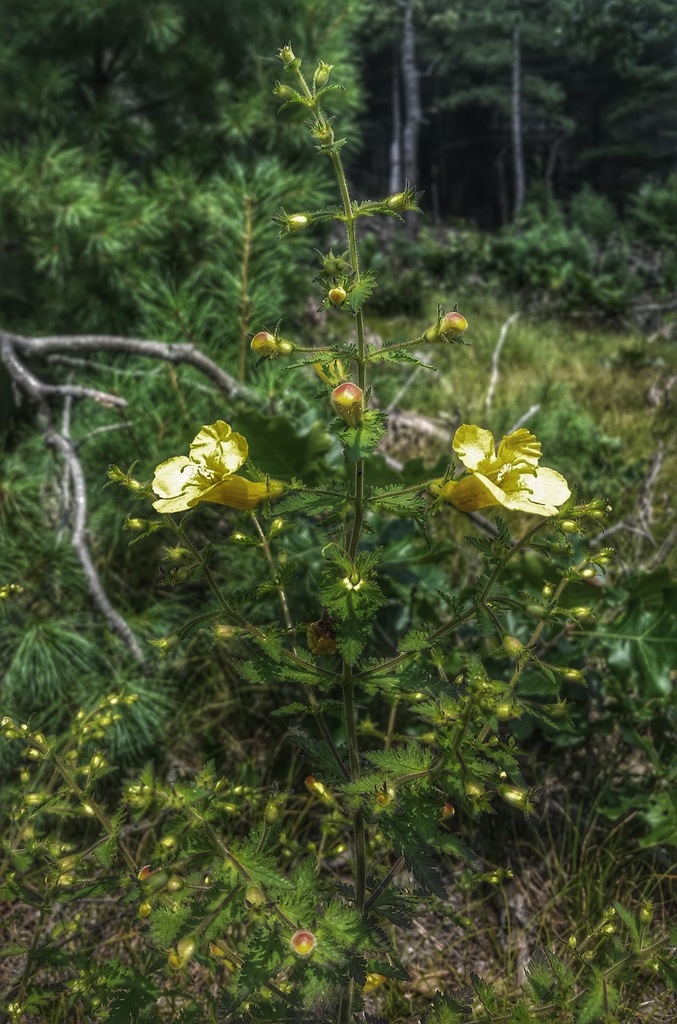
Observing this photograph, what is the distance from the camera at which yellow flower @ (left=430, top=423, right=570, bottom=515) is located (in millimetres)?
590

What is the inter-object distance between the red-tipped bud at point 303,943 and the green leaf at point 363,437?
0.38 metres

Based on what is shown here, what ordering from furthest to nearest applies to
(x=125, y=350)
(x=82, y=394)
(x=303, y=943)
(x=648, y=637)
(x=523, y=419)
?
(x=523, y=419) → (x=125, y=350) → (x=82, y=394) → (x=648, y=637) → (x=303, y=943)

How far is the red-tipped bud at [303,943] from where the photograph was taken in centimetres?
55

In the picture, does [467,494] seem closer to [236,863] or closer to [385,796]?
[385,796]

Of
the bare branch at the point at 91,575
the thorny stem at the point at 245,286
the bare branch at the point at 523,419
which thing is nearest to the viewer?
the bare branch at the point at 91,575

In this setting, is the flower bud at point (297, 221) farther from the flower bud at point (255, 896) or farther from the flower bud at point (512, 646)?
the flower bud at point (255, 896)

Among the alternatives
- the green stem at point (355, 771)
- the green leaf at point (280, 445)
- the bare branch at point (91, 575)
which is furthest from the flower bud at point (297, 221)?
the bare branch at point (91, 575)

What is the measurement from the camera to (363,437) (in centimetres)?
57

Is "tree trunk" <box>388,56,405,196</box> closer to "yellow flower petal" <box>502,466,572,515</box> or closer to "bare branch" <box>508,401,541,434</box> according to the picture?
"bare branch" <box>508,401,541,434</box>

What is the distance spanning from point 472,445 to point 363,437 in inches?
3.9

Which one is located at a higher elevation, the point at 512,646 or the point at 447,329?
the point at 447,329

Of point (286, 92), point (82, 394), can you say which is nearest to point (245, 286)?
point (82, 394)

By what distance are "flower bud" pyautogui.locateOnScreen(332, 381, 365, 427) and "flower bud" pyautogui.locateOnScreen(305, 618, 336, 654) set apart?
0.19 metres

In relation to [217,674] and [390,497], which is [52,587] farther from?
[390,497]
